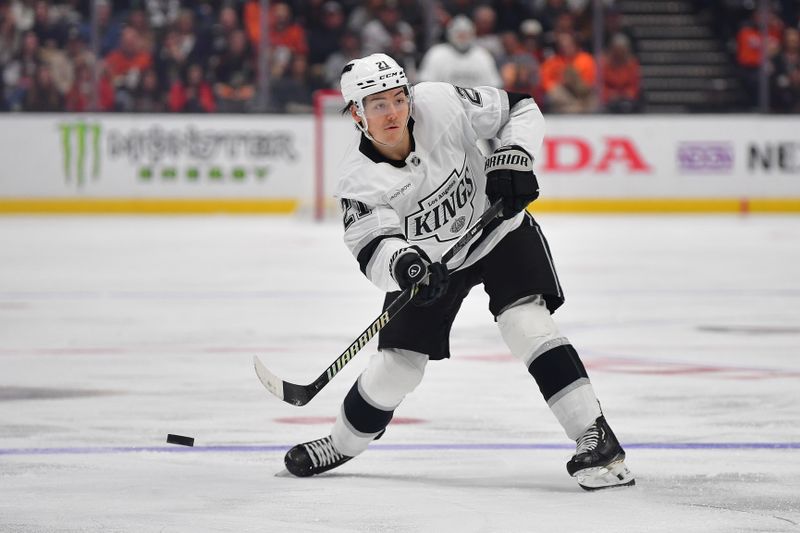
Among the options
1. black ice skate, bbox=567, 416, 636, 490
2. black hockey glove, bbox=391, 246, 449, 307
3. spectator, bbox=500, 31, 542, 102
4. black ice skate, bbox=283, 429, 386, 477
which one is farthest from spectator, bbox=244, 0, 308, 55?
black ice skate, bbox=567, 416, 636, 490

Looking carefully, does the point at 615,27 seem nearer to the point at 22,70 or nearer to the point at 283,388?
the point at 22,70

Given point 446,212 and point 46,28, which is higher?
point 446,212

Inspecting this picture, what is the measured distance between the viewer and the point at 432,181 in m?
3.57

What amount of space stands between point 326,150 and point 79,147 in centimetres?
209

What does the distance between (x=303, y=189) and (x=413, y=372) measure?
10.3m

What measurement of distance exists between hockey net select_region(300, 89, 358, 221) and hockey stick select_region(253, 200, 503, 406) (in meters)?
9.47

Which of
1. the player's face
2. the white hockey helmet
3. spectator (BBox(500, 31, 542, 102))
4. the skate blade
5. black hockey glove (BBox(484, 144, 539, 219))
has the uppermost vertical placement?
the white hockey helmet

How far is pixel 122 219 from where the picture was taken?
44.4 ft

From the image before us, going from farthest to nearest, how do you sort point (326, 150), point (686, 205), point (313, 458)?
point (686, 205) < point (326, 150) < point (313, 458)

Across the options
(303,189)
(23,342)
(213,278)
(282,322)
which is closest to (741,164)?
(303,189)

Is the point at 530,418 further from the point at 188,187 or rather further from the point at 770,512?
the point at 188,187

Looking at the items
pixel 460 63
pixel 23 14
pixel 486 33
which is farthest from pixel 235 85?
pixel 460 63

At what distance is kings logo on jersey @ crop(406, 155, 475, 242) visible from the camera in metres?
3.60

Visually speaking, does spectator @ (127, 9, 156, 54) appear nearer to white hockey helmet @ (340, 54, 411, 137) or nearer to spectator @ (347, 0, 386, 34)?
spectator @ (347, 0, 386, 34)
